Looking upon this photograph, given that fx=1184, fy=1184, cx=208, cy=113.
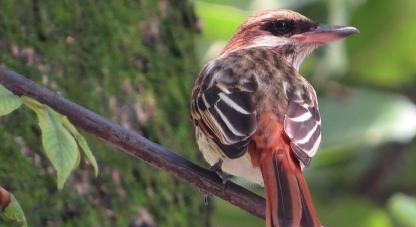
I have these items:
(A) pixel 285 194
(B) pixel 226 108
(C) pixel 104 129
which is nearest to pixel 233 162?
(B) pixel 226 108

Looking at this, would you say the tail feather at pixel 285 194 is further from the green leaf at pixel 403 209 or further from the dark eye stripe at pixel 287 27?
the green leaf at pixel 403 209

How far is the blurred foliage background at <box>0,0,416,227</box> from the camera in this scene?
3.30 meters

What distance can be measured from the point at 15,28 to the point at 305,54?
119 centimetres

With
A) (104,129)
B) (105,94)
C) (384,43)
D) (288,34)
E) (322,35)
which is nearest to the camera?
(104,129)

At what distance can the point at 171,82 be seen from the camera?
3.90 metres

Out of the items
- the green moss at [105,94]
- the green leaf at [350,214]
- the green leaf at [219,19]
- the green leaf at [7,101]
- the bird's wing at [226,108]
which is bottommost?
the green leaf at [350,214]

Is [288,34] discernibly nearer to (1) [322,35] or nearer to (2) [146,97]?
(1) [322,35]

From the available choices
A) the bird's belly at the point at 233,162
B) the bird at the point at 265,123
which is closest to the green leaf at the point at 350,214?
the bird at the point at 265,123

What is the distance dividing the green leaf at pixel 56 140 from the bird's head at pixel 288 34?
5.27 ft

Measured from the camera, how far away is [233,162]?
3217 mm

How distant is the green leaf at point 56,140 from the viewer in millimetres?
2461

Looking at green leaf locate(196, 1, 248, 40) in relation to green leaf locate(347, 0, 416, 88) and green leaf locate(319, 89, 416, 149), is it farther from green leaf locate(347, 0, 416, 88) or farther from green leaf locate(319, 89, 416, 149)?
green leaf locate(347, 0, 416, 88)

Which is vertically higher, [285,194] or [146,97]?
[285,194]

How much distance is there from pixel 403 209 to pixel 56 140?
3.05 meters
